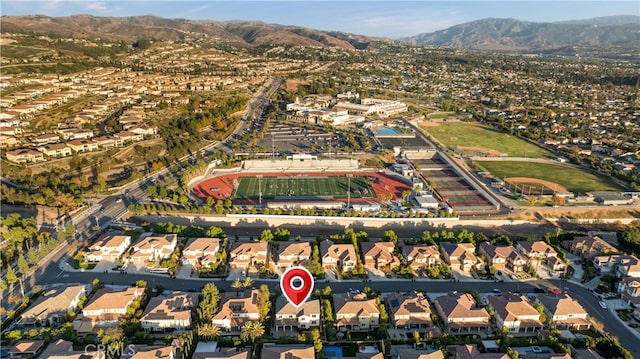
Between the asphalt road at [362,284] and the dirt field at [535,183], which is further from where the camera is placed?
the dirt field at [535,183]

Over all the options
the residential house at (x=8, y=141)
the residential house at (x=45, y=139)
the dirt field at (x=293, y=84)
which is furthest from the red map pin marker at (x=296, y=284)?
the dirt field at (x=293, y=84)

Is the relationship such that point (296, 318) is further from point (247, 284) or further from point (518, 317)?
point (518, 317)

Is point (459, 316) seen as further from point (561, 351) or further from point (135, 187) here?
point (135, 187)

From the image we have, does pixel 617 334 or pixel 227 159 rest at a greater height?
pixel 227 159

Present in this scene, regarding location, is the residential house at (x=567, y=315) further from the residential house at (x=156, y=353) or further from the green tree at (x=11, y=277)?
the green tree at (x=11, y=277)

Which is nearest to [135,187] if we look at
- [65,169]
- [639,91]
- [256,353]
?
[65,169]

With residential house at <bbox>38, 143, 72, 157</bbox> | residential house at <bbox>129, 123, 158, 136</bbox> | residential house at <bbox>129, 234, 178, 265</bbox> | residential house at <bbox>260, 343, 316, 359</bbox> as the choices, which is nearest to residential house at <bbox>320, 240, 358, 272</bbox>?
residential house at <bbox>260, 343, 316, 359</bbox>
